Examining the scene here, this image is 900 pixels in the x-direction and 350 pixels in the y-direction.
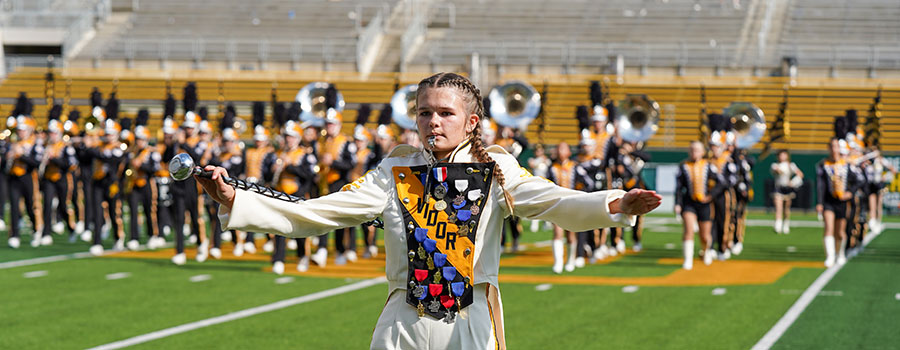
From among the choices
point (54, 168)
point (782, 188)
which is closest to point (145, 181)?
point (54, 168)

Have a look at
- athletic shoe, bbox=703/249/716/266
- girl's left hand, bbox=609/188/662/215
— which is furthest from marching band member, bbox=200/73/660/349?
athletic shoe, bbox=703/249/716/266

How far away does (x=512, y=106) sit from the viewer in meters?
20.2

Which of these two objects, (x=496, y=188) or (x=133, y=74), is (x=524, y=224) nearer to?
(x=133, y=74)

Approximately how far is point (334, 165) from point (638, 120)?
295 inches

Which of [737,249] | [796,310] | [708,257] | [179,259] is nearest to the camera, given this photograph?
[796,310]

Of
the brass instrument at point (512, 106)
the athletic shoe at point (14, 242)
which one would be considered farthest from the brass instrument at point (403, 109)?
the athletic shoe at point (14, 242)

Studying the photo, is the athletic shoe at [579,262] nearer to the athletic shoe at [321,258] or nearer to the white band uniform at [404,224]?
the athletic shoe at [321,258]

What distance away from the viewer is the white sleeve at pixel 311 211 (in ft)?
11.6

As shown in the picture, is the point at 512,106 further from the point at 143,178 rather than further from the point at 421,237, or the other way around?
the point at 421,237

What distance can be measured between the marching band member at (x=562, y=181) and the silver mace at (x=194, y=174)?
1126 centimetres

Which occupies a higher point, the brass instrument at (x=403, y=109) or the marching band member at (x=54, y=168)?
the brass instrument at (x=403, y=109)

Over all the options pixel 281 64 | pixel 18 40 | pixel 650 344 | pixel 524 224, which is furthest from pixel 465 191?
pixel 18 40

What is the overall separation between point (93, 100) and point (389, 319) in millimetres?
18343

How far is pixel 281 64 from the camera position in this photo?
129 ft
